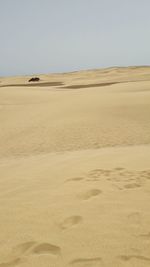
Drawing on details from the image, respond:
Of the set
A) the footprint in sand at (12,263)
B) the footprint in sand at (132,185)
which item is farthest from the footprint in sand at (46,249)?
the footprint in sand at (132,185)

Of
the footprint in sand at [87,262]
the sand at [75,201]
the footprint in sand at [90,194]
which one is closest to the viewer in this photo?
the footprint in sand at [87,262]

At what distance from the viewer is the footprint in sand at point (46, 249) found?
2.27 meters

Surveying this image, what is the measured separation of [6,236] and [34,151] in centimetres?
470

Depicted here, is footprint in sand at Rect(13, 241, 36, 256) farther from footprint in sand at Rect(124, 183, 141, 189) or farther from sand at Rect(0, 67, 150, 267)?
footprint in sand at Rect(124, 183, 141, 189)

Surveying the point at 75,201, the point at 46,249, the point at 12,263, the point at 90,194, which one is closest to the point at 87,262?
the point at 46,249

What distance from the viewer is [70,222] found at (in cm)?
273

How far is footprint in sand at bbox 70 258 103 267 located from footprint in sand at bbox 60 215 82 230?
0.52 metres

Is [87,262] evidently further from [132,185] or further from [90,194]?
[132,185]

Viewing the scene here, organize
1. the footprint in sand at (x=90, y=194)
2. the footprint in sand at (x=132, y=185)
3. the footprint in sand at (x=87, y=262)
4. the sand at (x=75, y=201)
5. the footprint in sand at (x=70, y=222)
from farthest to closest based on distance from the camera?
the footprint in sand at (x=132, y=185)
the footprint in sand at (x=90, y=194)
the footprint in sand at (x=70, y=222)
the sand at (x=75, y=201)
the footprint in sand at (x=87, y=262)

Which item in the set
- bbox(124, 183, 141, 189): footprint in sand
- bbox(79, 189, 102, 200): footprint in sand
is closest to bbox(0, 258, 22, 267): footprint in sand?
bbox(79, 189, 102, 200): footprint in sand

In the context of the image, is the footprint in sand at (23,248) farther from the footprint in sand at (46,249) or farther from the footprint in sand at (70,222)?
the footprint in sand at (70,222)

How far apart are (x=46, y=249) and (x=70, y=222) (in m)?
0.45

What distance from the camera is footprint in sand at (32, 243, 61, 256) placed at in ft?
7.45

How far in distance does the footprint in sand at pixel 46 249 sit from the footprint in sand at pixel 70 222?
30 centimetres
